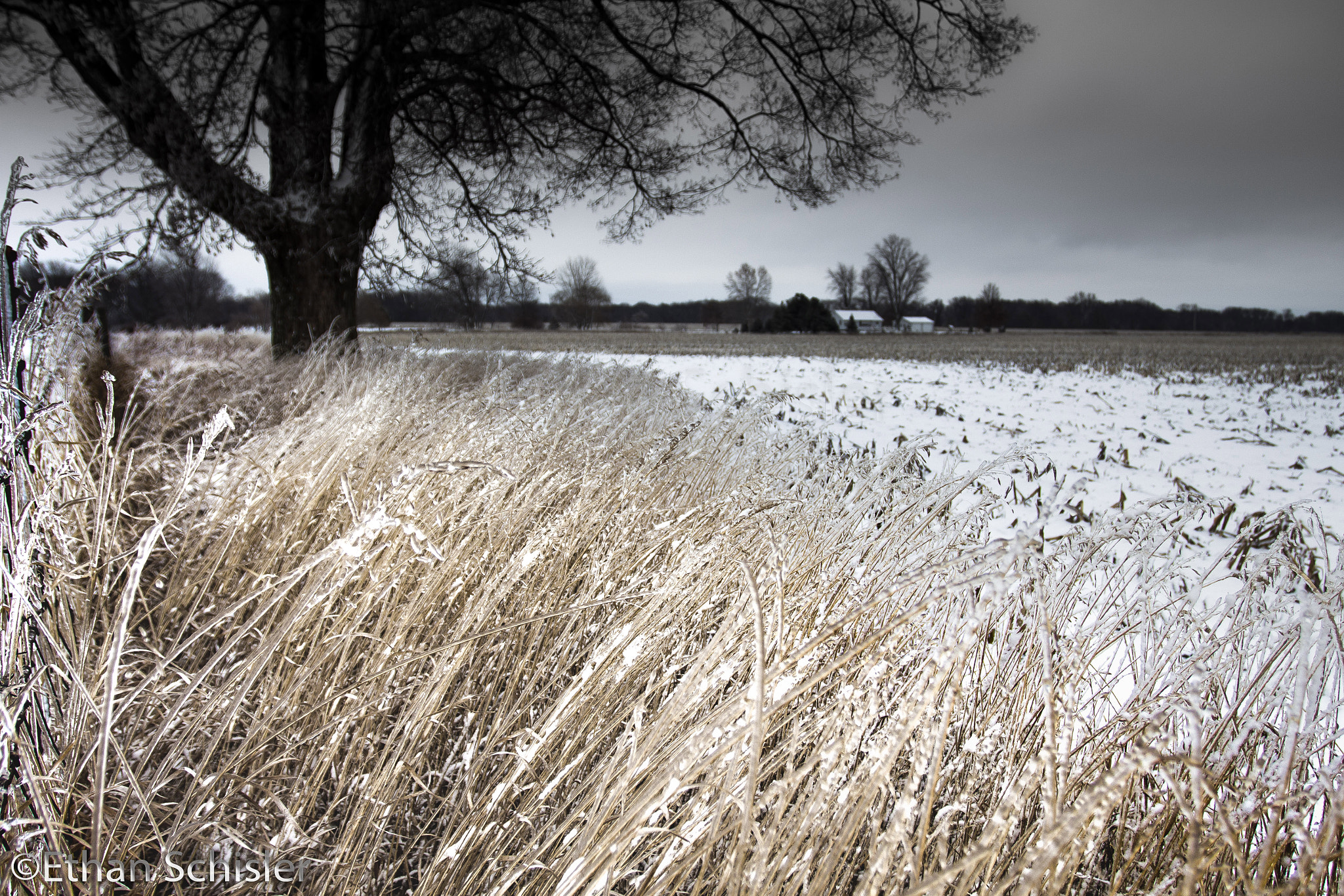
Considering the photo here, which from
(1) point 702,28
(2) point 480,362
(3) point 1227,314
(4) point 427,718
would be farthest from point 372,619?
(3) point 1227,314

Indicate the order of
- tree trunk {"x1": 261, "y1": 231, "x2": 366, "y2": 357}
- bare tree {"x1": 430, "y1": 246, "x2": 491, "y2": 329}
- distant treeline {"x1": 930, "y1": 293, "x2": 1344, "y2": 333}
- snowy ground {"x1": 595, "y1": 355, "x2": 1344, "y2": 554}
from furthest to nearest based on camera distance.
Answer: distant treeline {"x1": 930, "y1": 293, "x2": 1344, "y2": 333}, bare tree {"x1": 430, "y1": 246, "x2": 491, "y2": 329}, tree trunk {"x1": 261, "y1": 231, "x2": 366, "y2": 357}, snowy ground {"x1": 595, "y1": 355, "x2": 1344, "y2": 554}

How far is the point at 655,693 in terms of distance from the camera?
→ 1437 mm

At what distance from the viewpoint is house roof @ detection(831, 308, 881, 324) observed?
68438 mm

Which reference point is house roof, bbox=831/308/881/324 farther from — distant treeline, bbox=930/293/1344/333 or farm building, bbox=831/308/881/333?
distant treeline, bbox=930/293/1344/333

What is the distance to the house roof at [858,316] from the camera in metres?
68.4

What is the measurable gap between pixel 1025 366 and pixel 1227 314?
7248cm

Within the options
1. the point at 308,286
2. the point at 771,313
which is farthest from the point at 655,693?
the point at 771,313

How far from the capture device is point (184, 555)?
6.77 feet

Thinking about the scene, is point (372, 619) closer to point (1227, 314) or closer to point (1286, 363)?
point (1286, 363)

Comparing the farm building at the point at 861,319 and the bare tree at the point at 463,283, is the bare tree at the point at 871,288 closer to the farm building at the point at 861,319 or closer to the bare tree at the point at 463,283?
the farm building at the point at 861,319

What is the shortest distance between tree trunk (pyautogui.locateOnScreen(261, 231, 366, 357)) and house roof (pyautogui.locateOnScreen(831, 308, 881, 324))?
63.8 metres

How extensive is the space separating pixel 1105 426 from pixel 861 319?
69173mm

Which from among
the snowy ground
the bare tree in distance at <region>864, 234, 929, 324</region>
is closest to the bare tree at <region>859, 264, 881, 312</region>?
the bare tree in distance at <region>864, 234, 929, 324</region>

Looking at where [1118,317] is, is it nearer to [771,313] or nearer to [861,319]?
[861,319]
